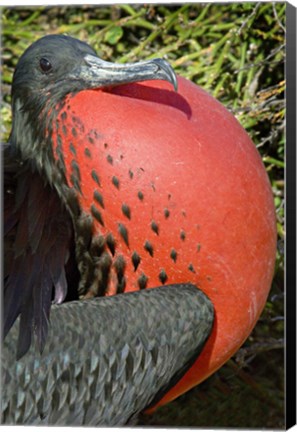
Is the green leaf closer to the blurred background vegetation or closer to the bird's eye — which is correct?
the blurred background vegetation


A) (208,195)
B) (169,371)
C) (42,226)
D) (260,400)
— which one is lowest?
(260,400)

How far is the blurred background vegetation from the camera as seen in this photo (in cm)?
326

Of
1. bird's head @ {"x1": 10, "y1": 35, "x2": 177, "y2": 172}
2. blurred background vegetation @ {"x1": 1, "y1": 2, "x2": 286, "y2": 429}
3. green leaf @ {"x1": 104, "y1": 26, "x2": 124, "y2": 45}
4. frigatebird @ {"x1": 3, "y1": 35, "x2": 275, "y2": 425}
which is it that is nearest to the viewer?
frigatebird @ {"x1": 3, "y1": 35, "x2": 275, "y2": 425}

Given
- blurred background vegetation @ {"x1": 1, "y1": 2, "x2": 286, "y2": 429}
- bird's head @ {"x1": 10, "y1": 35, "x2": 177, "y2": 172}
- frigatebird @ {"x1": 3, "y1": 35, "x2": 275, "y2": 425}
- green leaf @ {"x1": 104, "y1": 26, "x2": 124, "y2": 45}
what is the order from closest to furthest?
frigatebird @ {"x1": 3, "y1": 35, "x2": 275, "y2": 425} → bird's head @ {"x1": 10, "y1": 35, "x2": 177, "y2": 172} → blurred background vegetation @ {"x1": 1, "y1": 2, "x2": 286, "y2": 429} → green leaf @ {"x1": 104, "y1": 26, "x2": 124, "y2": 45}

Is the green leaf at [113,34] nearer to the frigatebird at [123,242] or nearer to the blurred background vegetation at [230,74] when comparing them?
the blurred background vegetation at [230,74]

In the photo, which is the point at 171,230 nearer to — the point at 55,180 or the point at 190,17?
the point at 55,180

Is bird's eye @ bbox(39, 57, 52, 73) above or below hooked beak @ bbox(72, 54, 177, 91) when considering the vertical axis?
below

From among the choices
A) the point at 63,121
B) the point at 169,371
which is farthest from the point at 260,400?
the point at 63,121

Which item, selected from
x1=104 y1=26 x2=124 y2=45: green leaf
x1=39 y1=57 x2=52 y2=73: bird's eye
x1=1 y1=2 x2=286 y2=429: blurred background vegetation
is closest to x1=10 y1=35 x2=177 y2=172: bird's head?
x1=39 y1=57 x2=52 y2=73: bird's eye

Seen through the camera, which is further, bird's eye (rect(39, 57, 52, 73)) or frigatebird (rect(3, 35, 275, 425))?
bird's eye (rect(39, 57, 52, 73))

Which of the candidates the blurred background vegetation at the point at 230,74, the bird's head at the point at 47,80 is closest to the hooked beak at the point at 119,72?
the bird's head at the point at 47,80

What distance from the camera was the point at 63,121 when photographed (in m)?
2.36

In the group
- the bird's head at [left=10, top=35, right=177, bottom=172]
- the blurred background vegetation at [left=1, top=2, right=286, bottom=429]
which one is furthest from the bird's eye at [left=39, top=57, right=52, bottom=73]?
the blurred background vegetation at [left=1, top=2, right=286, bottom=429]

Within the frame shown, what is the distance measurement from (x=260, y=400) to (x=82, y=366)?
1230mm
